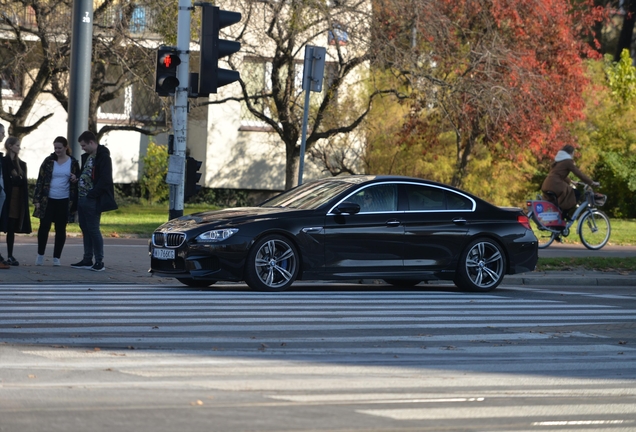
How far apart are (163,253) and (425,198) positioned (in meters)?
3.47

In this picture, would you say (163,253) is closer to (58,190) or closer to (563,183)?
(58,190)

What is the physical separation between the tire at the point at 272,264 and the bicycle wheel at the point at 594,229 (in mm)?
9821

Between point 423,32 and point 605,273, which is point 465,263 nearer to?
point 605,273

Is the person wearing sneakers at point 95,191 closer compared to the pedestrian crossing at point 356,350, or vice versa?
the pedestrian crossing at point 356,350

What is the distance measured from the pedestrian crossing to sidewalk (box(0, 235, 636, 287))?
1187 millimetres

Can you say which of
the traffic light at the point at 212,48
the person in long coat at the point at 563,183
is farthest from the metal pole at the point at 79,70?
the person in long coat at the point at 563,183

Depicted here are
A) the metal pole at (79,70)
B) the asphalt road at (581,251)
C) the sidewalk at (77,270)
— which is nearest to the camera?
the sidewalk at (77,270)

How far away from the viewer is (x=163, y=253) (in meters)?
12.8

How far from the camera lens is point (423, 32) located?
75.9 ft

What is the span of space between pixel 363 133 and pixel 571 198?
440 inches

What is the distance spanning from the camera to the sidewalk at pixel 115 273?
1373 centimetres

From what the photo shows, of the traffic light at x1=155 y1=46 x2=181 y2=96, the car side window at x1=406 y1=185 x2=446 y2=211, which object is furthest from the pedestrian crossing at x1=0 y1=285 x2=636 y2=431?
the traffic light at x1=155 y1=46 x2=181 y2=96

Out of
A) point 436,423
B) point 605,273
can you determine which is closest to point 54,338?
point 436,423

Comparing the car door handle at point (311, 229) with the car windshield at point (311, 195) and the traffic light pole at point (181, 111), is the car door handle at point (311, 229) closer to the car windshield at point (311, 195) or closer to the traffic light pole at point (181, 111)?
the car windshield at point (311, 195)
